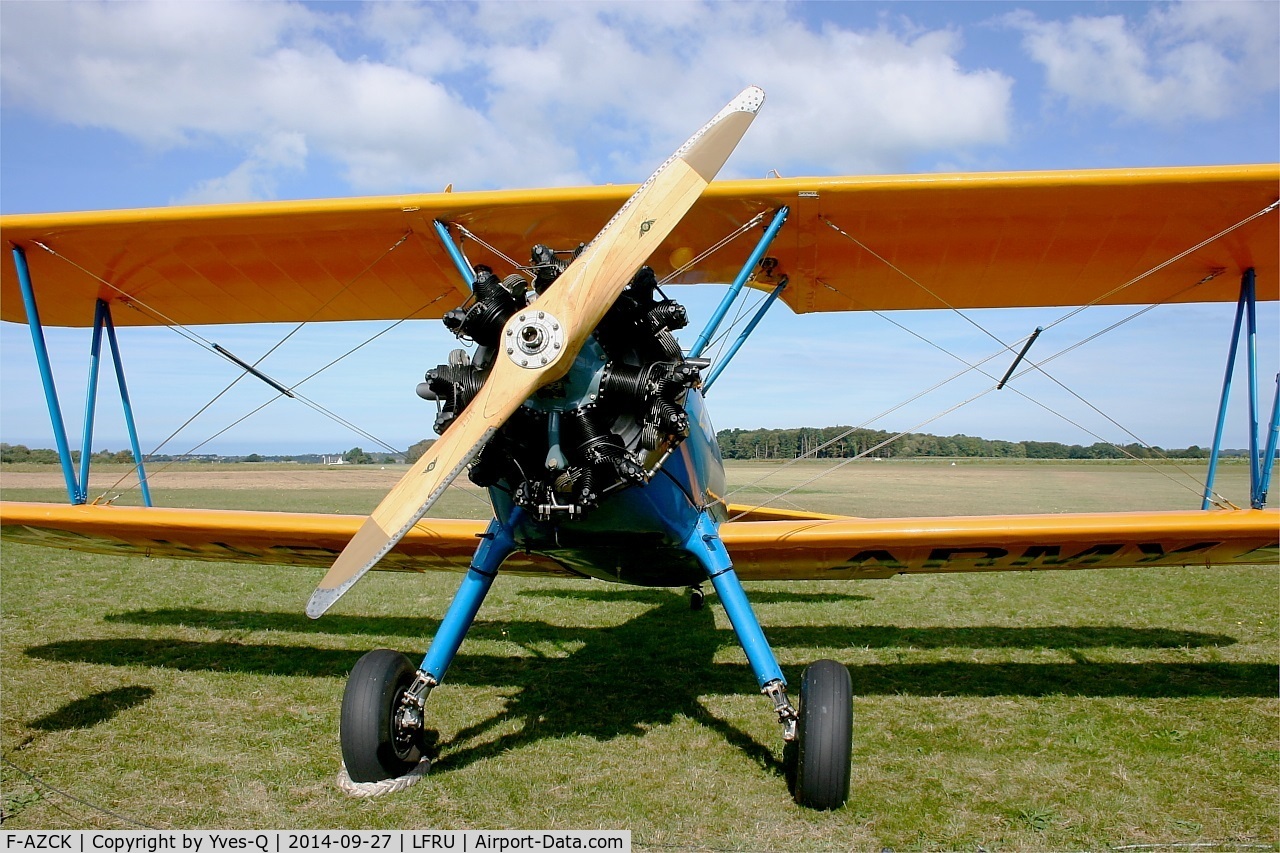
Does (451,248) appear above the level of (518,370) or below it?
above

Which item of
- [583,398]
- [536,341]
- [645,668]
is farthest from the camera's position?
[645,668]

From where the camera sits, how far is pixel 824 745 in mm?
3594

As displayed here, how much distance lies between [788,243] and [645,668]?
312 cm

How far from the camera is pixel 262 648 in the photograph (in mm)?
6605

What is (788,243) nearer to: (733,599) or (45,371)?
Answer: (733,599)

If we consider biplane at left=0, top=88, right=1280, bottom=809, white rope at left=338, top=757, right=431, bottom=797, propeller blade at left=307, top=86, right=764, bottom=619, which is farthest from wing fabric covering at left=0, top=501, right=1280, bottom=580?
propeller blade at left=307, top=86, right=764, bottom=619

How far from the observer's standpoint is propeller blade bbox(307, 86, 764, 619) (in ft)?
10.3

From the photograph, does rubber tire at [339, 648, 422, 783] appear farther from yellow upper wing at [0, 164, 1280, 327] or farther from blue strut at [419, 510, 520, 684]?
yellow upper wing at [0, 164, 1280, 327]

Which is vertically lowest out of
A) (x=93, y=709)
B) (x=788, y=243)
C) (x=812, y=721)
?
(x=93, y=709)

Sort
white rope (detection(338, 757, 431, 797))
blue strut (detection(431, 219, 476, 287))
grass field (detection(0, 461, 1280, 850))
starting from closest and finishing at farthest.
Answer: grass field (detection(0, 461, 1280, 850))
white rope (detection(338, 757, 431, 797))
blue strut (detection(431, 219, 476, 287))

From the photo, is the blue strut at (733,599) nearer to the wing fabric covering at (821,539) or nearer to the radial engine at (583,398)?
the wing fabric covering at (821,539)

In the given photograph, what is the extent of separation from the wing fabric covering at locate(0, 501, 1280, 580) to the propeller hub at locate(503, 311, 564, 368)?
7.49 feet

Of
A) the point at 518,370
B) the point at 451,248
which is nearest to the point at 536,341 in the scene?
the point at 518,370

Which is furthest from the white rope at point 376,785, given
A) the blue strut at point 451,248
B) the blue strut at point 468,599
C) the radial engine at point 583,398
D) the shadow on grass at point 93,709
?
the blue strut at point 451,248
